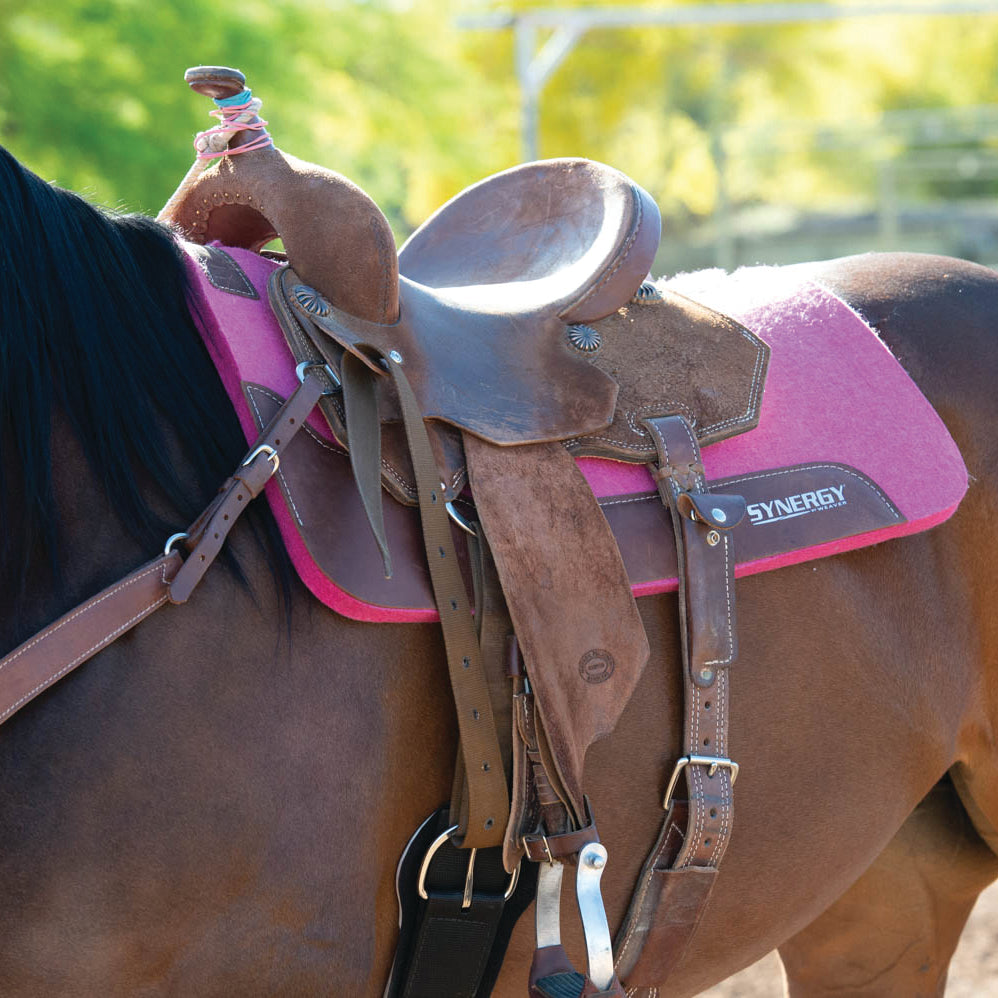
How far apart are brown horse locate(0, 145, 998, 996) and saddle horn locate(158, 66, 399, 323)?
189 millimetres

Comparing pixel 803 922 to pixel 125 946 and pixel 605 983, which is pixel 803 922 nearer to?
pixel 605 983

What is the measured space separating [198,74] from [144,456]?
1.95 feet

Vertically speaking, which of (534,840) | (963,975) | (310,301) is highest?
(310,301)

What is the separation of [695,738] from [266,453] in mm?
692

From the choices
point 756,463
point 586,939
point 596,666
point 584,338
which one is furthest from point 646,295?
point 586,939

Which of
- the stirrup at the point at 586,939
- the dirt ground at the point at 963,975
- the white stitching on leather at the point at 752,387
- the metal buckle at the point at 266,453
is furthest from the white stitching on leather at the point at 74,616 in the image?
the dirt ground at the point at 963,975

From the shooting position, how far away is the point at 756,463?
5.51 feet

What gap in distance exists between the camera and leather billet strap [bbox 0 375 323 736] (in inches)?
45.6

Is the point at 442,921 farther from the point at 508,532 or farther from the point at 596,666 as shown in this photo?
the point at 508,532

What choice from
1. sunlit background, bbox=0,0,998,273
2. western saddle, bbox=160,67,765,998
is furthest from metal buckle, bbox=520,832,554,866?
sunlit background, bbox=0,0,998,273

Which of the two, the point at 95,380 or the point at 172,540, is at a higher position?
the point at 95,380

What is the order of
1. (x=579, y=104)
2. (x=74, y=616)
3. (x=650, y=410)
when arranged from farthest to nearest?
(x=579, y=104) → (x=650, y=410) → (x=74, y=616)

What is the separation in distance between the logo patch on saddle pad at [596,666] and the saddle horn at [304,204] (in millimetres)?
516

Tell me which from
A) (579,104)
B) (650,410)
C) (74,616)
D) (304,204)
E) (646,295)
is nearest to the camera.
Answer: (74,616)
